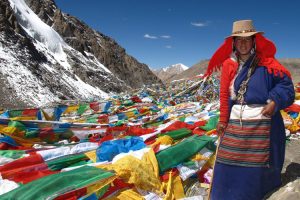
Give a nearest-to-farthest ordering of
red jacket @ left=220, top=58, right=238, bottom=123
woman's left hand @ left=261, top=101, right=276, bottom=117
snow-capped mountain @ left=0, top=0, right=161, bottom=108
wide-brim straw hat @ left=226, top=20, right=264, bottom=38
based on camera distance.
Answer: woman's left hand @ left=261, top=101, right=276, bottom=117, wide-brim straw hat @ left=226, top=20, right=264, bottom=38, red jacket @ left=220, top=58, right=238, bottom=123, snow-capped mountain @ left=0, top=0, right=161, bottom=108

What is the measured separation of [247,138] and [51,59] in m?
28.4

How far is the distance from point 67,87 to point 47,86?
2.36 metres

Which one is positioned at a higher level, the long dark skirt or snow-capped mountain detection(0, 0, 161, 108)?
snow-capped mountain detection(0, 0, 161, 108)

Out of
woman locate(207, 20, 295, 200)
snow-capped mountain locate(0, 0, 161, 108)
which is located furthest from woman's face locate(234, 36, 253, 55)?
snow-capped mountain locate(0, 0, 161, 108)

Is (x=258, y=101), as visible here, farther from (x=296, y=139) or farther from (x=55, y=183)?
(x=296, y=139)

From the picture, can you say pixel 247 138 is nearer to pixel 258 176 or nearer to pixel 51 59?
pixel 258 176

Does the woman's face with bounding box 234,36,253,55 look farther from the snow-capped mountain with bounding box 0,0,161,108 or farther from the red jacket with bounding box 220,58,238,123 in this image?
the snow-capped mountain with bounding box 0,0,161,108

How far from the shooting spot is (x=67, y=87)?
2617 centimetres

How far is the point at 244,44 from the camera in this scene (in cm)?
280

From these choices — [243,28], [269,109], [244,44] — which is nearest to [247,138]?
[269,109]

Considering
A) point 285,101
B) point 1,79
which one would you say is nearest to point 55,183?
point 285,101

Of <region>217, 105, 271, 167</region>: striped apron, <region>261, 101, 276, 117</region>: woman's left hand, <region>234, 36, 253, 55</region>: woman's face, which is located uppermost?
<region>234, 36, 253, 55</region>: woman's face

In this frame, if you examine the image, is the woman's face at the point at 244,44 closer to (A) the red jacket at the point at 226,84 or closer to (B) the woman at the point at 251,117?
(B) the woman at the point at 251,117

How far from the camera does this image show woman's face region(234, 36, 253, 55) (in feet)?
9.16
